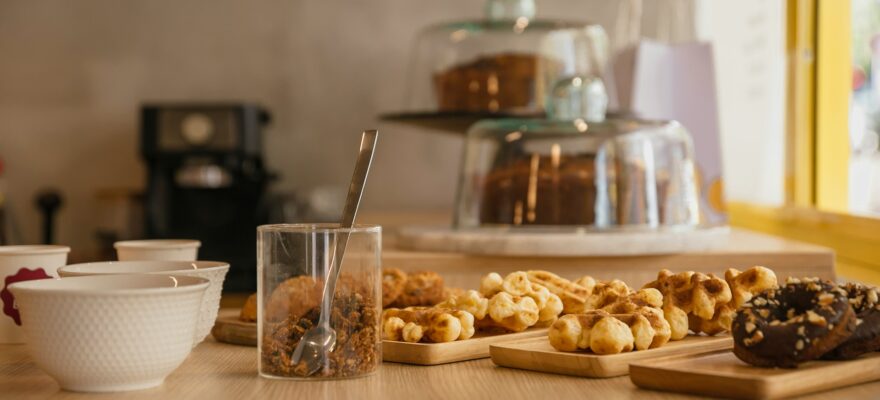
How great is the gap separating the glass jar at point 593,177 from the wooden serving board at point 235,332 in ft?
2.89

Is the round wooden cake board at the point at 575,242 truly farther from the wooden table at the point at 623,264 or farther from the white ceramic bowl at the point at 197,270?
the white ceramic bowl at the point at 197,270

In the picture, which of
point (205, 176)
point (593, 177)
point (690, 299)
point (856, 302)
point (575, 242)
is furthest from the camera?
point (205, 176)

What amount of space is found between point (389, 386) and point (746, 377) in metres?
0.28

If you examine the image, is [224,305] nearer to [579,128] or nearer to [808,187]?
[579,128]

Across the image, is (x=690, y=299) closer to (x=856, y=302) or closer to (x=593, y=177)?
(x=856, y=302)

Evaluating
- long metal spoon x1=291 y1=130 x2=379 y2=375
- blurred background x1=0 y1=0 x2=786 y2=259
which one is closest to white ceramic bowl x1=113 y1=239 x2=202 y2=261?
Result: long metal spoon x1=291 y1=130 x2=379 y2=375

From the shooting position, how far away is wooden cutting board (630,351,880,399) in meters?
0.77

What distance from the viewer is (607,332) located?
866mm

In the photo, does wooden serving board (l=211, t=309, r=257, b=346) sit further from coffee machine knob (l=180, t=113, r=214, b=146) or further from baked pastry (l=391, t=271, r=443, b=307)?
coffee machine knob (l=180, t=113, r=214, b=146)

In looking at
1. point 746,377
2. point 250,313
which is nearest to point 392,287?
point 250,313

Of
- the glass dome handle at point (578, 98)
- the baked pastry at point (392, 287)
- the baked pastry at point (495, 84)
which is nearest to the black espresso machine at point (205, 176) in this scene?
the baked pastry at point (495, 84)

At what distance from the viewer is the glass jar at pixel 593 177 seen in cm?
188

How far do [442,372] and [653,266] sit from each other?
3.33 feet

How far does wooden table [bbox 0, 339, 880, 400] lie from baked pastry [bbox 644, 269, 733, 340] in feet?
0.39
